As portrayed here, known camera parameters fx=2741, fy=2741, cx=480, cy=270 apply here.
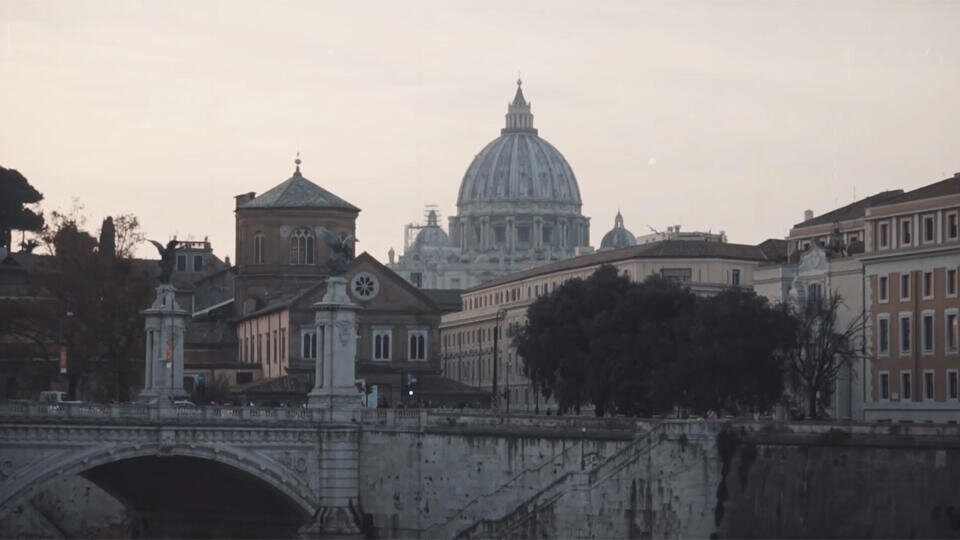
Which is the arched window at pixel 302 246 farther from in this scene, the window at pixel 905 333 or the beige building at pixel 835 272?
the window at pixel 905 333

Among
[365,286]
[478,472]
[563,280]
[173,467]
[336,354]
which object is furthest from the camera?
[563,280]

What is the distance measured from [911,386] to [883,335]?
3670 millimetres

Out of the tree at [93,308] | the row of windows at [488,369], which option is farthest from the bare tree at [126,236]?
the row of windows at [488,369]

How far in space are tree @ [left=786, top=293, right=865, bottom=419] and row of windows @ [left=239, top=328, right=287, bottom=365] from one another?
31.9 meters

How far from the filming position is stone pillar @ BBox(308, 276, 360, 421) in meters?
104

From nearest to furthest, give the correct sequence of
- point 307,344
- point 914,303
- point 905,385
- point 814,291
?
point 914,303 < point 905,385 < point 814,291 < point 307,344

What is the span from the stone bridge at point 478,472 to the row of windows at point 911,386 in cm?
1531

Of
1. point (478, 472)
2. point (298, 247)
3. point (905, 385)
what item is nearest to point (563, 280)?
point (298, 247)

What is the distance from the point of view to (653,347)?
11031 cm

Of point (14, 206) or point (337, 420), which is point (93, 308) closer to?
point (337, 420)

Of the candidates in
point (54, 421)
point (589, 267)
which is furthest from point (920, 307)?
point (589, 267)

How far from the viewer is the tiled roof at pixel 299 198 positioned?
14912 cm

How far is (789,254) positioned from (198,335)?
118 ft

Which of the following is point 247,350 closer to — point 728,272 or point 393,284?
point 393,284
